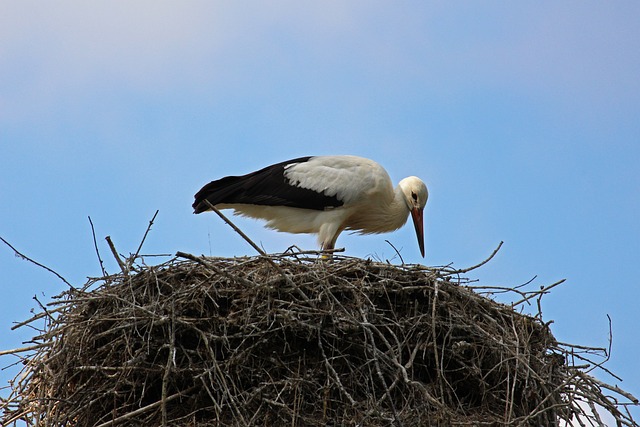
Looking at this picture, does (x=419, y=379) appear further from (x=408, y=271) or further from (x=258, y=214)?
(x=258, y=214)

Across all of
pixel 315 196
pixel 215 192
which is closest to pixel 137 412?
pixel 215 192

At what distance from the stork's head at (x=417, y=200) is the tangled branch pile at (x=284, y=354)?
2193mm

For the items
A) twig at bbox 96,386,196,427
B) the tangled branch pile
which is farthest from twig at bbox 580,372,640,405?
twig at bbox 96,386,196,427

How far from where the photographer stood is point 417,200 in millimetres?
9039

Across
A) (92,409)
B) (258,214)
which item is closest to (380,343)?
(92,409)

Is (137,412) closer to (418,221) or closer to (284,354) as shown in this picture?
(284,354)

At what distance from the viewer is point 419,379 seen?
22.0 feet

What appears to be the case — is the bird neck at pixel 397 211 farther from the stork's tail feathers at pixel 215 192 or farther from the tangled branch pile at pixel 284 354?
the tangled branch pile at pixel 284 354

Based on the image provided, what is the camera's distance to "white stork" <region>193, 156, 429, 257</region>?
338 inches

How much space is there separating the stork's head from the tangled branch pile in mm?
2193

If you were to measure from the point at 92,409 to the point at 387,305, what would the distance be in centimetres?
202

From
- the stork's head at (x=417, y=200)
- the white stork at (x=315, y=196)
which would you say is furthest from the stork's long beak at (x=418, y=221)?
the white stork at (x=315, y=196)

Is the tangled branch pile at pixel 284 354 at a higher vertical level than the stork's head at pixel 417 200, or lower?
lower

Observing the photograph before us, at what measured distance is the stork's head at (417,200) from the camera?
9.04 metres
